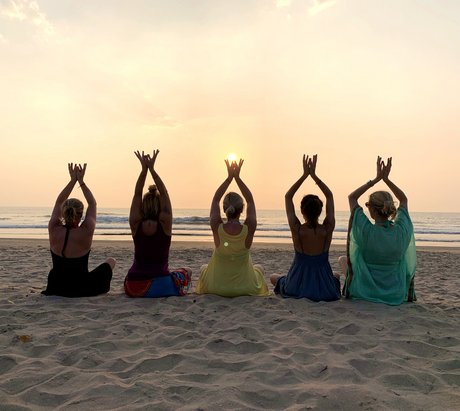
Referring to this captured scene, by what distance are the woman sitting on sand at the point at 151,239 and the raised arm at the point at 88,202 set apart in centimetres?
49

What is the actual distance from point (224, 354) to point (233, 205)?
2415mm

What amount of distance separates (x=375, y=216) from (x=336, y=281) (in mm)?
1019

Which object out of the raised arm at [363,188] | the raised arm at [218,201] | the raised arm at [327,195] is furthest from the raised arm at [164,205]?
the raised arm at [363,188]

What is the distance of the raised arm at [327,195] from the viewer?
18.0 ft

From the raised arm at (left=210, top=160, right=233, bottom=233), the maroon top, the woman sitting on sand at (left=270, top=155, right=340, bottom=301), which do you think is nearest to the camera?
the woman sitting on sand at (left=270, top=155, right=340, bottom=301)

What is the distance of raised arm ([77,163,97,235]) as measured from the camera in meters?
5.49

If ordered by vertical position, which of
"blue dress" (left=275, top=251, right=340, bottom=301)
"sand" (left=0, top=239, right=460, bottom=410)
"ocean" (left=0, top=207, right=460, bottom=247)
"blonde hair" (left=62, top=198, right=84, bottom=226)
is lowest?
"ocean" (left=0, top=207, right=460, bottom=247)

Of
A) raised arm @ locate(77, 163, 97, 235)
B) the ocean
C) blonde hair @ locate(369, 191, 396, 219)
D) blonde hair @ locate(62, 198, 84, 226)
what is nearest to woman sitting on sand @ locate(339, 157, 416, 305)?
blonde hair @ locate(369, 191, 396, 219)

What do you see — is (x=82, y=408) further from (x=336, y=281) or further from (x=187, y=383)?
(x=336, y=281)

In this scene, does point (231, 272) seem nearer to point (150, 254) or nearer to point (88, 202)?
point (150, 254)

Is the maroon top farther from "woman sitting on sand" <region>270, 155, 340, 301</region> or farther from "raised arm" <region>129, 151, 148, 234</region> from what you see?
"woman sitting on sand" <region>270, 155, 340, 301</region>

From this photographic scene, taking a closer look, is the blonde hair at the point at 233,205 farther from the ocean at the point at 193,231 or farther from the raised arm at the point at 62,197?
the ocean at the point at 193,231

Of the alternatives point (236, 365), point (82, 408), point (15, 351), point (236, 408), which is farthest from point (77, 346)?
point (236, 408)

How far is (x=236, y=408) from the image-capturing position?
8.55ft
